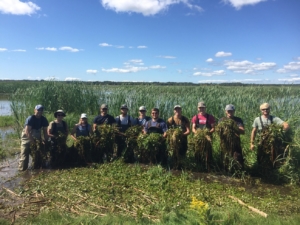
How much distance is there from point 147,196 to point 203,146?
2302mm

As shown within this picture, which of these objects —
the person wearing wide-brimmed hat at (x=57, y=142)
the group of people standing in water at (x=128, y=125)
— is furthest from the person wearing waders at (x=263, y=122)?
the person wearing wide-brimmed hat at (x=57, y=142)

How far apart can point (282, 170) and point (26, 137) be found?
6.57m

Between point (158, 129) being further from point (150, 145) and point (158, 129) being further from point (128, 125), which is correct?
point (128, 125)

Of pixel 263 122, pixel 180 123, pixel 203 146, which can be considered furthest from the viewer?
pixel 180 123

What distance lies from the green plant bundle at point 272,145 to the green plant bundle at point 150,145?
2480 millimetres

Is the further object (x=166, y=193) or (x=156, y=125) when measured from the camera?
(x=156, y=125)

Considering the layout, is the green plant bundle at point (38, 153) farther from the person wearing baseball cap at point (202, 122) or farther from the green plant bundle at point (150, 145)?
Answer: the person wearing baseball cap at point (202, 122)

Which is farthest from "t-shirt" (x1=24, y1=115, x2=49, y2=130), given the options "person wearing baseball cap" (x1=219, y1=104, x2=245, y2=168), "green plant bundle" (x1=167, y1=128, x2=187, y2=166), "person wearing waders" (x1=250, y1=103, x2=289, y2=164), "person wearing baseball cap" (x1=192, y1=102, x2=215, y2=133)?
"person wearing waders" (x1=250, y1=103, x2=289, y2=164)

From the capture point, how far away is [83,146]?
802 centimetres

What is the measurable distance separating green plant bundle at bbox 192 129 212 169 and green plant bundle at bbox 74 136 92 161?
9.55 ft

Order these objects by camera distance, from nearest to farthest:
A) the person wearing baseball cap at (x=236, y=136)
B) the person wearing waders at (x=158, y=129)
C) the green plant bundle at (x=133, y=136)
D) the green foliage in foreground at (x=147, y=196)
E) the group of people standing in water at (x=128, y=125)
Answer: the green foliage in foreground at (x=147, y=196) → the person wearing baseball cap at (x=236, y=136) → the group of people standing in water at (x=128, y=125) → the person wearing waders at (x=158, y=129) → the green plant bundle at (x=133, y=136)

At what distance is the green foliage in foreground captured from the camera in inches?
173

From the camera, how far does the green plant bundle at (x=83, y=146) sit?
801 cm

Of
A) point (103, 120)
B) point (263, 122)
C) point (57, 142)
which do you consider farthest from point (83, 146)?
point (263, 122)
